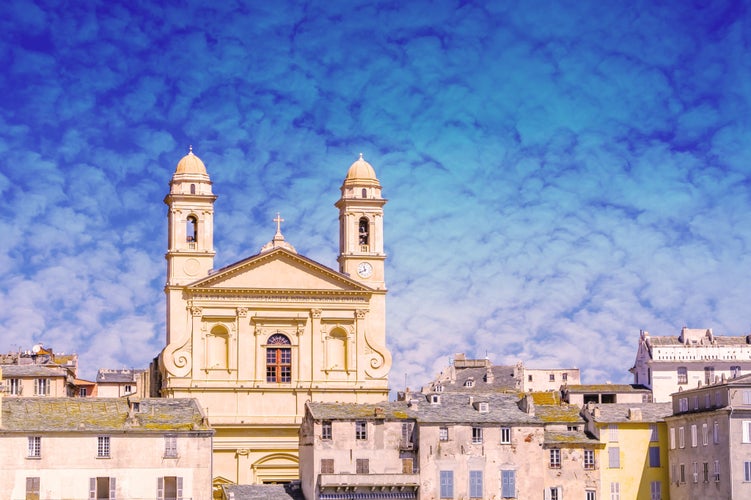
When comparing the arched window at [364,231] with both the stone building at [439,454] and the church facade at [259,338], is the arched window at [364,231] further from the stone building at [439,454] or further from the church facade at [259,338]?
the stone building at [439,454]

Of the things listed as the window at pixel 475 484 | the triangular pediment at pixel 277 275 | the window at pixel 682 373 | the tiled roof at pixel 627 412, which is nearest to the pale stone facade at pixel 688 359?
the window at pixel 682 373

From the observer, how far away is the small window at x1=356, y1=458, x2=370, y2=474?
278ft

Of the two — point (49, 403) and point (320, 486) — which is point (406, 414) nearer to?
point (320, 486)

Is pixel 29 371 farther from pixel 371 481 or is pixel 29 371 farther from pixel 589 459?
pixel 589 459

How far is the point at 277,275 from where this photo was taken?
100562 mm

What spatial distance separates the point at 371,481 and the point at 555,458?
11.7 m

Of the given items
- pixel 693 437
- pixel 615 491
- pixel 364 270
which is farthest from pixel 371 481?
pixel 364 270

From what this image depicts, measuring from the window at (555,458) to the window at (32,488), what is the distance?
29.4 metres

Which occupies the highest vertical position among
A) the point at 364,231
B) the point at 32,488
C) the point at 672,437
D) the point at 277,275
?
the point at 364,231

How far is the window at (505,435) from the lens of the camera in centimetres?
8725

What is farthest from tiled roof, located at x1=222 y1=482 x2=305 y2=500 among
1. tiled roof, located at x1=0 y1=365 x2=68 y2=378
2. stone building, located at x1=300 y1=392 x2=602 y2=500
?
tiled roof, located at x1=0 y1=365 x2=68 y2=378

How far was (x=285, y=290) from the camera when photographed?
329 ft

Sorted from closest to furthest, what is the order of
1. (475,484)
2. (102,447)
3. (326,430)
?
(102,447) < (326,430) < (475,484)

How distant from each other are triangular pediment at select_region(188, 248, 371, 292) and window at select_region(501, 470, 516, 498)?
2022cm
